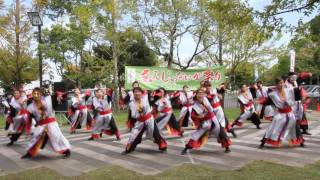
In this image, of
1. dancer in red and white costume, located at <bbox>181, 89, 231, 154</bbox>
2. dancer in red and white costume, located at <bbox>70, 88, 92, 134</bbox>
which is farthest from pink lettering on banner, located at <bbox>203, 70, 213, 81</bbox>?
dancer in red and white costume, located at <bbox>181, 89, 231, 154</bbox>

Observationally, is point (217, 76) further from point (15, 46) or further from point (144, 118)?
point (15, 46)

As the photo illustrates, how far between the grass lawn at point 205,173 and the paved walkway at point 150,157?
35 centimetres

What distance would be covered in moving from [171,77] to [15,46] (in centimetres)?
1190

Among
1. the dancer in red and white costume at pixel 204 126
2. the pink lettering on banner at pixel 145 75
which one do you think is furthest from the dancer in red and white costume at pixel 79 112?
the dancer in red and white costume at pixel 204 126

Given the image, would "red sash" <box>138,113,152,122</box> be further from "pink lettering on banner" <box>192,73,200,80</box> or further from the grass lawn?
"pink lettering on banner" <box>192,73,200,80</box>

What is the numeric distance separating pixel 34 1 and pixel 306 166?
2118 cm

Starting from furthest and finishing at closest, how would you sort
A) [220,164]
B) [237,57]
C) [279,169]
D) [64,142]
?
Result: [237,57] → [64,142] → [220,164] → [279,169]

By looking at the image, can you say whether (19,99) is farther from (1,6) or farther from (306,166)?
(1,6)

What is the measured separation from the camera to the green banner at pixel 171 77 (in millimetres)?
20031

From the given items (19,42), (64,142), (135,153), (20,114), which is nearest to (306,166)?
(135,153)

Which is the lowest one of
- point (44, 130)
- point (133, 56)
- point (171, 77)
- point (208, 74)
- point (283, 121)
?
point (44, 130)

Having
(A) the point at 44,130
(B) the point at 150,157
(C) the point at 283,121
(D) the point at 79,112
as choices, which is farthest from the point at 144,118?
(D) the point at 79,112

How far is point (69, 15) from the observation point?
24641 mm

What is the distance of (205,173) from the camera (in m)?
8.06
